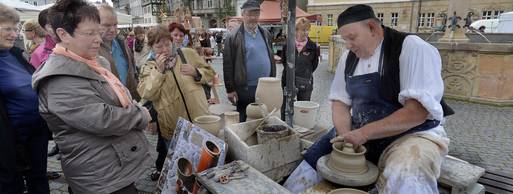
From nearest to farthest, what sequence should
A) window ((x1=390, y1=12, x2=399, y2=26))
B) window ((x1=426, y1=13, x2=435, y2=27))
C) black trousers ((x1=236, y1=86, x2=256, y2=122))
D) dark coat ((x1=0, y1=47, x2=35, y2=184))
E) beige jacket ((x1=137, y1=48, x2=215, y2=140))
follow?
dark coat ((x1=0, y1=47, x2=35, y2=184)) < beige jacket ((x1=137, y1=48, x2=215, y2=140)) < black trousers ((x1=236, y1=86, x2=256, y2=122)) < window ((x1=426, y1=13, x2=435, y2=27)) < window ((x1=390, y1=12, x2=399, y2=26))

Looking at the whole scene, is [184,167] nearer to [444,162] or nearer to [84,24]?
[84,24]

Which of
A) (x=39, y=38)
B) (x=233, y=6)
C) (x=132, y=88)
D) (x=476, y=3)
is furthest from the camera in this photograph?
(x=233, y=6)

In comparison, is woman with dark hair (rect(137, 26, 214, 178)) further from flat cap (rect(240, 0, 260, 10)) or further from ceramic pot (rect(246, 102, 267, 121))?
flat cap (rect(240, 0, 260, 10))

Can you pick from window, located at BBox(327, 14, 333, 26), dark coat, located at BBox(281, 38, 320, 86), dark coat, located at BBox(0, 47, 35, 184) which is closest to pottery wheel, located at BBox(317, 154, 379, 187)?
dark coat, located at BBox(0, 47, 35, 184)

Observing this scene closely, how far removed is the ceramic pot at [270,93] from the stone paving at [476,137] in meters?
0.62

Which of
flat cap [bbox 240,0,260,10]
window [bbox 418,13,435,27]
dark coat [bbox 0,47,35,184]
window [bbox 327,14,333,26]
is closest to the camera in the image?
dark coat [bbox 0,47,35,184]

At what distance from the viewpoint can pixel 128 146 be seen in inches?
68.6

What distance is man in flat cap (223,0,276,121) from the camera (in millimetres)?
3232

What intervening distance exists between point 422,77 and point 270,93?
3.87 ft

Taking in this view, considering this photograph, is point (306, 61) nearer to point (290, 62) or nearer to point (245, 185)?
point (290, 62)

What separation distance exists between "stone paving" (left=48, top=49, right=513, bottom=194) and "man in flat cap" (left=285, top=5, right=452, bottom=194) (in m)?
1.06

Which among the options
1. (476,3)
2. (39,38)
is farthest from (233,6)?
(39,38)

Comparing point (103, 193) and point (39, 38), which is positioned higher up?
point (39, 38)

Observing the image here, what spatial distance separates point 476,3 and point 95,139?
119 ft
